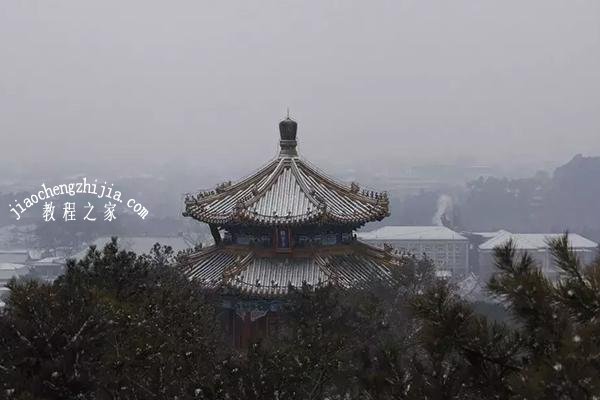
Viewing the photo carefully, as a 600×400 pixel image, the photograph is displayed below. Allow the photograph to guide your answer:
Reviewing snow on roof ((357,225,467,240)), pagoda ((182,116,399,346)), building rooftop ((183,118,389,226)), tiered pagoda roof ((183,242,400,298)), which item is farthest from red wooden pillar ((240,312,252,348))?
snow on roof ((357,225,467,240))

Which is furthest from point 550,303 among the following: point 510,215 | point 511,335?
point 510,215

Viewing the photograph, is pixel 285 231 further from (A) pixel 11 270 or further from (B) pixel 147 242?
(B) pixel 147 242

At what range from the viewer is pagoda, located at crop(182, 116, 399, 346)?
35.6 ft

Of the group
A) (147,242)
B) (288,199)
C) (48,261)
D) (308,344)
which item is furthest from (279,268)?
(147,242)

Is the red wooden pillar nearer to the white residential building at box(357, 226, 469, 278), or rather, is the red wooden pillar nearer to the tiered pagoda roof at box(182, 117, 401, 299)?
the tiered pagoda roof at box(182, 117, 401, 299)

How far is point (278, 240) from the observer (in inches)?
447

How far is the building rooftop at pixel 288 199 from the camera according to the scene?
1107 cm

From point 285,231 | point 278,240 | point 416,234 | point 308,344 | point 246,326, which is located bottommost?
point 416,234

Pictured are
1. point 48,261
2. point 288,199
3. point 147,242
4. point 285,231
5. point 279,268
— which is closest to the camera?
point 279,268

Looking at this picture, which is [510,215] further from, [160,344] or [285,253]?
[160,344]

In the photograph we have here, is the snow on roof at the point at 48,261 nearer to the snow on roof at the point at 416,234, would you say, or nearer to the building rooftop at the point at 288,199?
the snow on roof at the point at 416,234

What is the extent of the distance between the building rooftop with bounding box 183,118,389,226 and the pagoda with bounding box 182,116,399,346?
2 centimetres

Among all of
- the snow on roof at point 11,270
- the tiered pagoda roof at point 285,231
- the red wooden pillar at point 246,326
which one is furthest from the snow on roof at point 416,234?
the red wooden pillar at point 246,326

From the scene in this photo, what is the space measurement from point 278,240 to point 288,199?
0.73m
